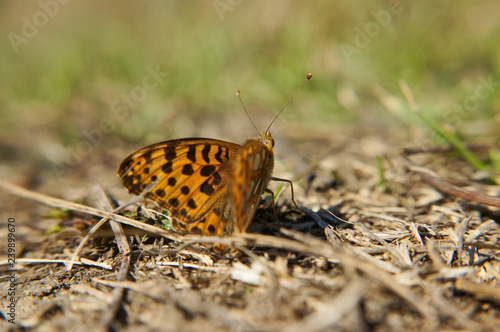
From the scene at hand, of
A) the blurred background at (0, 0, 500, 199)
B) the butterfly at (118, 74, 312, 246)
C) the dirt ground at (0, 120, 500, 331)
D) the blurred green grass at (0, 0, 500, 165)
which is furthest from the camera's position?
the blurred green grass at (0, 0, 500, 165)

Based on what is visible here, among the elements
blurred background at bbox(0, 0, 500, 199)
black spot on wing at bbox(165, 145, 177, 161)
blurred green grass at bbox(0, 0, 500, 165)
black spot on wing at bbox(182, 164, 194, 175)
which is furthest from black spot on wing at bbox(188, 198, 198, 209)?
blurred green grass at bbox(0, 0, 500, 165)

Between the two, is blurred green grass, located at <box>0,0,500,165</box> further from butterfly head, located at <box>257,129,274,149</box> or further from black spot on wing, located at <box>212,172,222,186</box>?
black spot on wing, located at <box>212,172,222,186</box>

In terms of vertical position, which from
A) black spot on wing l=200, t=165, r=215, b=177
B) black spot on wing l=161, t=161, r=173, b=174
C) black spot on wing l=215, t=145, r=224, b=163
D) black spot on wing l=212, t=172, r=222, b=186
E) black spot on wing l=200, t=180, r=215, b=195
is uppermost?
black spot on wing l=215, t=145, r=224, b=163

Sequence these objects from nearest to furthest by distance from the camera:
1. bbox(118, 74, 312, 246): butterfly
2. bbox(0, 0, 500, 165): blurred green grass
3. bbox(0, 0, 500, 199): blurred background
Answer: bbox(118, 74, 312, 246): butterfly < bbox(0, 0, 500, 199): blurred background < bbox(0, 0, 500, 165): blurred green grass

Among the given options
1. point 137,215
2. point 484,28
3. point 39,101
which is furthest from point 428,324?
point 39,101

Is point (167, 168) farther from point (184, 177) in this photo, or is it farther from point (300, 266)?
point (300, 266)

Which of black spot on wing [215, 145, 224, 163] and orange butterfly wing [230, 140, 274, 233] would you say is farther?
black spot on wing [215, 145, 224, 163]

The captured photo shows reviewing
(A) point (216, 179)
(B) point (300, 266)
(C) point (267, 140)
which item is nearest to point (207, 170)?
(A) point (216, 179)
